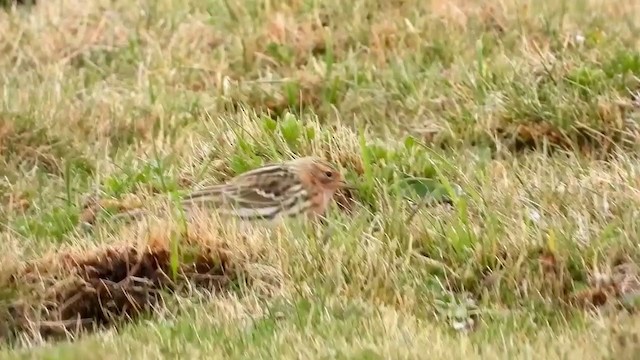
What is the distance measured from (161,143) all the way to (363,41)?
5.93 feet

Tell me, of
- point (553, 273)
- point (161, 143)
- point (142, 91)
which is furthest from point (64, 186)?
point (553, 273)

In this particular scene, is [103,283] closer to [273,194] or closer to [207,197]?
[207,197]

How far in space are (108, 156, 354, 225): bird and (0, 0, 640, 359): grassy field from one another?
118mm

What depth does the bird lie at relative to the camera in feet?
18.2

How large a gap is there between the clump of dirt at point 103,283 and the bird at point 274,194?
50cm

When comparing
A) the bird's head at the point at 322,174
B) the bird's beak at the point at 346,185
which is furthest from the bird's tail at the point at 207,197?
the bird's beak at the point at 346,185

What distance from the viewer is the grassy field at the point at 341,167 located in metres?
4.41

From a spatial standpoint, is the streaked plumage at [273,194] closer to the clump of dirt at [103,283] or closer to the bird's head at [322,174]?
the bird's head at [322,174]

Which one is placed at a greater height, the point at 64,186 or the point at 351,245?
Result: the point at 351,245

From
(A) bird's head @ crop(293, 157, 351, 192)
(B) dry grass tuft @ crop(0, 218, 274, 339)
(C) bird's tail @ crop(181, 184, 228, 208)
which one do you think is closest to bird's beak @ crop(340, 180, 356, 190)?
(A) bird's head @ crop(293, 157, 351, 192)

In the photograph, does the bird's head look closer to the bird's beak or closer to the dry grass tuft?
the bird's beak

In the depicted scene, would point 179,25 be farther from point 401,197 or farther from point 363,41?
point 401,197

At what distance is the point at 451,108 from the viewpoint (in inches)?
270

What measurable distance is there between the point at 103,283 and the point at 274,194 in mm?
996
